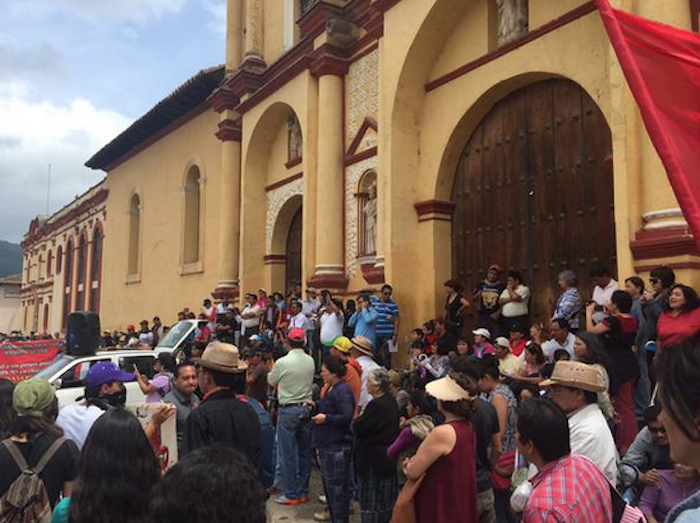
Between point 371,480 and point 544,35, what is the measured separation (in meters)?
6.85

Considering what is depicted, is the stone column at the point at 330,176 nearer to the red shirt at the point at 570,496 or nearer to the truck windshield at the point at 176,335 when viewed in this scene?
the truck windshield at the point at 176,335

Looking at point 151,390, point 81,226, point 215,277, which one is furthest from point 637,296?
point 81,226

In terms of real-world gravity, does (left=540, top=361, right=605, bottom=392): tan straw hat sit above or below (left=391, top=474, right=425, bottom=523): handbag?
above

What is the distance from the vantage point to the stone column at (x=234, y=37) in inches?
715

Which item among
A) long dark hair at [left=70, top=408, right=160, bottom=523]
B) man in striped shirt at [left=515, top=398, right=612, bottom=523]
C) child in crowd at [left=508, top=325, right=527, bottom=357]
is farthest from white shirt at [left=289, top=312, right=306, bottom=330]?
long dark hair at [left=70, top=408, right=160, bottom=523]

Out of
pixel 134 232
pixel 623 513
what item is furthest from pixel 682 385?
pixel 134 232

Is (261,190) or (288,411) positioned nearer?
(288,411)

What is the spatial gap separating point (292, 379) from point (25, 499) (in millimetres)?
3919

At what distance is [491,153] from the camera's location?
1015 cm

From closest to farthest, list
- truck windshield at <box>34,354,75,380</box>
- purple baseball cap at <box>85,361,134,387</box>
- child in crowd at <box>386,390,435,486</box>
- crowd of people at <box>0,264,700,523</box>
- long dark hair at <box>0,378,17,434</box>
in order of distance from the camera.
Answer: crowd of people at <box>0,264,700,523</box> → long dark hair at <box>0,378,17,434</box> → child in crowd at <box>386,390,435,486</box> → purple baseball cap at <box>85,361,134,387</box> → truck windshield at <box>34,354,75,380</box>

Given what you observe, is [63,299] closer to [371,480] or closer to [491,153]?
[491,153]

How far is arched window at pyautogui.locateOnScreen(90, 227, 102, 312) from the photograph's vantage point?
97.8 feet

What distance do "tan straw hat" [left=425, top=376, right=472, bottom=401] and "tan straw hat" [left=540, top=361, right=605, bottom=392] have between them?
505mm

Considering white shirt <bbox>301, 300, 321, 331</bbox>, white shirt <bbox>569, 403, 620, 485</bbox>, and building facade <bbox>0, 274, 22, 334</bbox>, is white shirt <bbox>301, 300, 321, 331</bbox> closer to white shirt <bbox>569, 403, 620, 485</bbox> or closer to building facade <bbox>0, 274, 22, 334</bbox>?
white shirt <bbox>569, 403, 620, 485</bbox>
